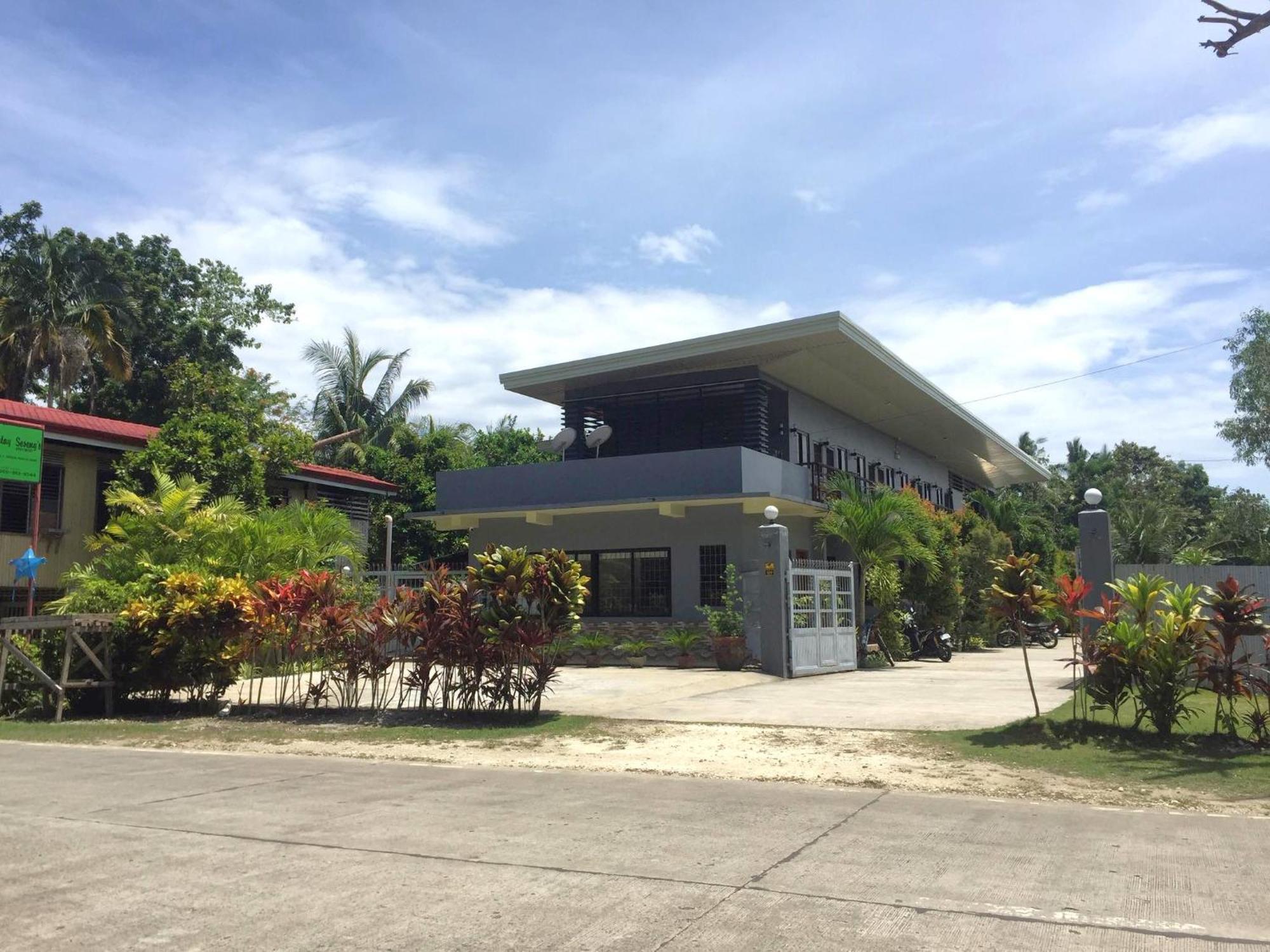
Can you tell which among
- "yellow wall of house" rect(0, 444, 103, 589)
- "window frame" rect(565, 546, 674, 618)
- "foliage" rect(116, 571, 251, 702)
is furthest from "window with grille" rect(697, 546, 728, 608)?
"yellow wall of house" rect(0, 444, 103, 589)

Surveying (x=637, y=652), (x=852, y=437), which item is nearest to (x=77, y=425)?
(x=637, y=652)

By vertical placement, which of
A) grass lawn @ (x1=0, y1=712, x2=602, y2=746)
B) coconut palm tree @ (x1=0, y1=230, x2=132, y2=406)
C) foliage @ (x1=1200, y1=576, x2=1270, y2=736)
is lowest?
grass lawn @ (x1=0, y1=712, x2=602, y2=746)

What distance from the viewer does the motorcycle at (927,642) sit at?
23.5m

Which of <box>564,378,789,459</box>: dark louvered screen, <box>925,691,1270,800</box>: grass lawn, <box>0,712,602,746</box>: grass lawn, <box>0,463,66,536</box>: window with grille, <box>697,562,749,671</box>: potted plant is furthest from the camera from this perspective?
<box>564,378,789,459</box>: dark louvered screen

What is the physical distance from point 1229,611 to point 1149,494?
174 ft

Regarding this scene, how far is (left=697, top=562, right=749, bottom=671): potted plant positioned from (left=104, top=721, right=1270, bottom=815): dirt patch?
23.4 ft

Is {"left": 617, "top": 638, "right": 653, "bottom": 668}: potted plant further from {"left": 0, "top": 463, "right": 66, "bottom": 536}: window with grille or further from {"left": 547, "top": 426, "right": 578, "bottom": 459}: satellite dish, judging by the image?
{"left": 0, "top": 463, "right": 66, "bottom": 536}: window with grille

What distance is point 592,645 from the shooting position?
22.0 meters

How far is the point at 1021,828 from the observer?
6.81 m

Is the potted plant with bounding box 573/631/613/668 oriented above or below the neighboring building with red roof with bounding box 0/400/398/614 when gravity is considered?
below

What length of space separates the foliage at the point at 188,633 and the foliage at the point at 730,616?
8.81 m

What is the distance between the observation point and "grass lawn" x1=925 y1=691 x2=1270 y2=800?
8.49 meters

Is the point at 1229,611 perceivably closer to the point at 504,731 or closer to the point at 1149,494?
the point at 504,731

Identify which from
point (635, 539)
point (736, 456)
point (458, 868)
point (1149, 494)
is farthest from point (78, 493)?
point (1149, 494)
